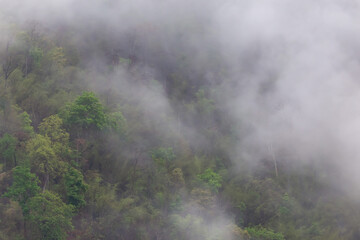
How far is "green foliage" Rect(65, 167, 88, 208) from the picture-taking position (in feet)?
143

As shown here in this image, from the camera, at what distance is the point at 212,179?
55188 mm

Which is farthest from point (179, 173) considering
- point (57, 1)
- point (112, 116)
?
point (57, 1)

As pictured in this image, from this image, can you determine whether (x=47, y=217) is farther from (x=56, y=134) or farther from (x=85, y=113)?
(x=85, y=113)

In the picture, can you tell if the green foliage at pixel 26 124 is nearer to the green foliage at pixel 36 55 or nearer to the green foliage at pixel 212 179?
the green foliage at pixel 36 55

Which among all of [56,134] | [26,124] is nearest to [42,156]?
[56,134]

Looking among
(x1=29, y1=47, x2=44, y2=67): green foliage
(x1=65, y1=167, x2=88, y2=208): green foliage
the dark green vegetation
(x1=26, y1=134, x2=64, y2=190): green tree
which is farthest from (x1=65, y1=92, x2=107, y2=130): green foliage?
(x1=29, y1=47, x2=44, y2=67): green foliage

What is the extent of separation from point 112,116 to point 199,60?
32.7 meters

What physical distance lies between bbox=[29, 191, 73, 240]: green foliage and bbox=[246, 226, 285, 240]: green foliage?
20534 mm

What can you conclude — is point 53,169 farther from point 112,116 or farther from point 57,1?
point 57,1

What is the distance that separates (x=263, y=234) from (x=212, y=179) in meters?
9.37

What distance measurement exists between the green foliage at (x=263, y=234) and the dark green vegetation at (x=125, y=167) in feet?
0.39

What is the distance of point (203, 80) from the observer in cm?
7894

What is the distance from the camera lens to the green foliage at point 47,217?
38.6m

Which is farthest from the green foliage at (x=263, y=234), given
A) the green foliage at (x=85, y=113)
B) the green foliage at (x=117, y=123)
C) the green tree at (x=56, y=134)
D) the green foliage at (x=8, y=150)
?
the green foliage at (x=8, y=150)
